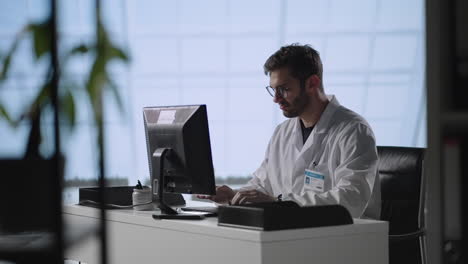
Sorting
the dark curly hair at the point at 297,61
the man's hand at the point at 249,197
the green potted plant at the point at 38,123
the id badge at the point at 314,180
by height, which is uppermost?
the dark curly hair at the point at 297,61

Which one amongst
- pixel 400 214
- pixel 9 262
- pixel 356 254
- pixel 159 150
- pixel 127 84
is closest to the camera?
pixel 9 262

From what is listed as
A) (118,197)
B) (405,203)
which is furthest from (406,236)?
(118,197)

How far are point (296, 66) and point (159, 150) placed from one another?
0.83 m

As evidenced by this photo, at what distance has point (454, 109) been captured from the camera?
1.37 m

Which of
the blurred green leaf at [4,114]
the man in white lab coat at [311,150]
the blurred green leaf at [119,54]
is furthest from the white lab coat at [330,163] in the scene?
the blurred green leaf at [119,54]

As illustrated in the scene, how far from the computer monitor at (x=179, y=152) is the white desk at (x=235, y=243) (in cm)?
16

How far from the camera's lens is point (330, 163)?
3297mm

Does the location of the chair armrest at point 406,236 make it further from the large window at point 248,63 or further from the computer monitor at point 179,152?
the large window at point 248,63

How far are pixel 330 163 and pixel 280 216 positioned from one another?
34.7 inches

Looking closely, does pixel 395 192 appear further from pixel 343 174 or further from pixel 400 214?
pixel 343 174

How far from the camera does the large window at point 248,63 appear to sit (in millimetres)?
9664

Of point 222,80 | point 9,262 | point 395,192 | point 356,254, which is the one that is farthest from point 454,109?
point 222,80

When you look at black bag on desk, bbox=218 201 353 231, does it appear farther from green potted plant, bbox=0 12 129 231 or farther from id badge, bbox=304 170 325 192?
green potted plant, bbox=0 12 129 231

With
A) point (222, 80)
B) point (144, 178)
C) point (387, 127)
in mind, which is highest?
point (222, 80)
